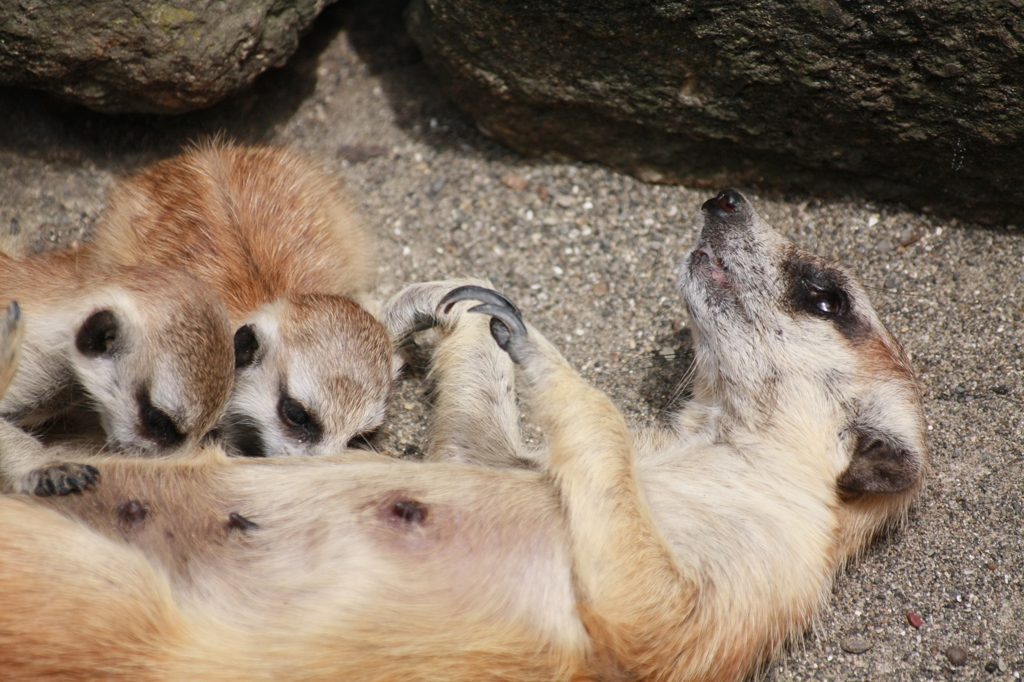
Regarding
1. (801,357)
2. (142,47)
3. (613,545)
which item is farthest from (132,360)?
(801,357)

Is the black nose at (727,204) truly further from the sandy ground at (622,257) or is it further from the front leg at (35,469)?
the front leg at (35,469)

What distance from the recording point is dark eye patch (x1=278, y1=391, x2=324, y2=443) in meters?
3.42

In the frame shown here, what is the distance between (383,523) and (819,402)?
5.26 ft

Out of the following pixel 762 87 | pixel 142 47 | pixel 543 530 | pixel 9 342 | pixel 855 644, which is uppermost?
pixel 142 47

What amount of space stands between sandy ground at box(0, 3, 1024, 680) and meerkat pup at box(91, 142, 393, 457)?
341 millimetres

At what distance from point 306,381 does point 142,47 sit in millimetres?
1621

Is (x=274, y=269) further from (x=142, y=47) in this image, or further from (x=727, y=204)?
(x=727, y=204)

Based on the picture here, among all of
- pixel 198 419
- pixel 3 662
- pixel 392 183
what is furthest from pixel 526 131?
Result: pixel 3 662

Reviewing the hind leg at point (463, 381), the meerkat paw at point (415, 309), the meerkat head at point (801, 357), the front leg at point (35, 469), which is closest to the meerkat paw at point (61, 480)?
the front leg at point (35, 469)

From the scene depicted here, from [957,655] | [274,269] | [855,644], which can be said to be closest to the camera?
[957,655]

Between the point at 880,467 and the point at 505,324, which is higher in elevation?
the point at 505,324

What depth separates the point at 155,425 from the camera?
10.4ft

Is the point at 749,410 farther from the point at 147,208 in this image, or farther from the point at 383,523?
the point at 147,208

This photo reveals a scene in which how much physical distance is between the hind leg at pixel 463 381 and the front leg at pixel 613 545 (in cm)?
53
